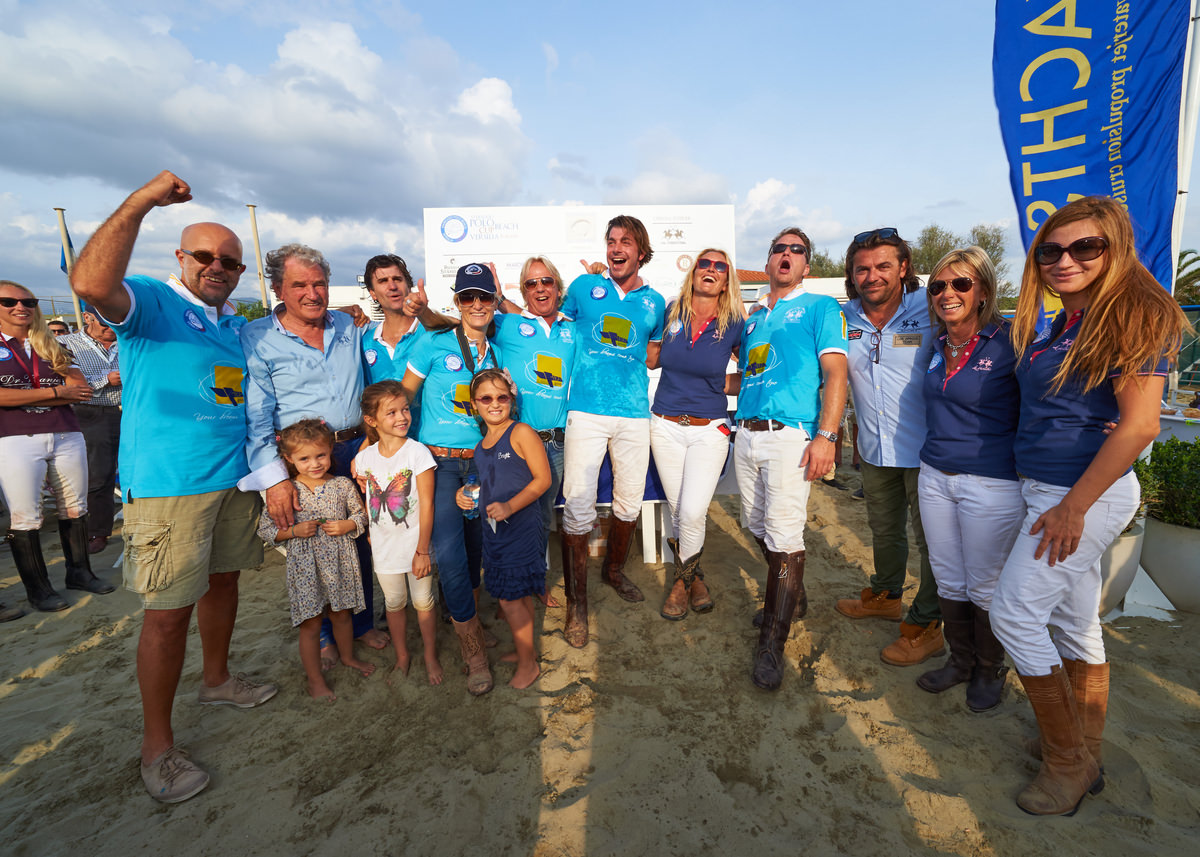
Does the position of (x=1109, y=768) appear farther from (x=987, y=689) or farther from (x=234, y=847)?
(x=234, y=847)

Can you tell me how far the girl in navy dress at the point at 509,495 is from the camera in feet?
8.30

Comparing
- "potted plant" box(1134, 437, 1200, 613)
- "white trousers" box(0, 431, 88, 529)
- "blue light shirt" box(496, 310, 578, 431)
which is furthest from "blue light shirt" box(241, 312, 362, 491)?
"potted plant" box(1134, 437, 1200, 613)

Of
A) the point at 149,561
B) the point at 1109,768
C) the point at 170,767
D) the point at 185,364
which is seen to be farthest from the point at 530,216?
the point at 1109,768

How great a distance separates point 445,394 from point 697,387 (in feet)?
4.64

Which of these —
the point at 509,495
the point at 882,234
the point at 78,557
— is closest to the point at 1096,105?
the point at 882,234

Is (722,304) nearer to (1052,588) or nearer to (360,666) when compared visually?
(1052,588)

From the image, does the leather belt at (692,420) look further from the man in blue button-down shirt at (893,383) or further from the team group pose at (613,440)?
the man in blue button-down shirt at (893,383)

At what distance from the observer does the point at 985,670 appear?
2.42m

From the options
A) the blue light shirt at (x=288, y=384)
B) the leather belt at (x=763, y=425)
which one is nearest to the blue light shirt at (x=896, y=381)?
the leather belt at (x=763, y=425)

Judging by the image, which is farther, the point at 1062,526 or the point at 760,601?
the point at 760,601

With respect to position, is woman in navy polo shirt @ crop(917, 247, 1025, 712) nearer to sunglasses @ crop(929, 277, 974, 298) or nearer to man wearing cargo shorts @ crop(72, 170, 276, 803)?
sunglasses @ crop(929, 277, 974, 298)

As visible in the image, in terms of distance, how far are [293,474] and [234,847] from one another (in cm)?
153

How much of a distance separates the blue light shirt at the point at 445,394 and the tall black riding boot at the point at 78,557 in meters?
3.50

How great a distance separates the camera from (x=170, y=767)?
83.7 inches
